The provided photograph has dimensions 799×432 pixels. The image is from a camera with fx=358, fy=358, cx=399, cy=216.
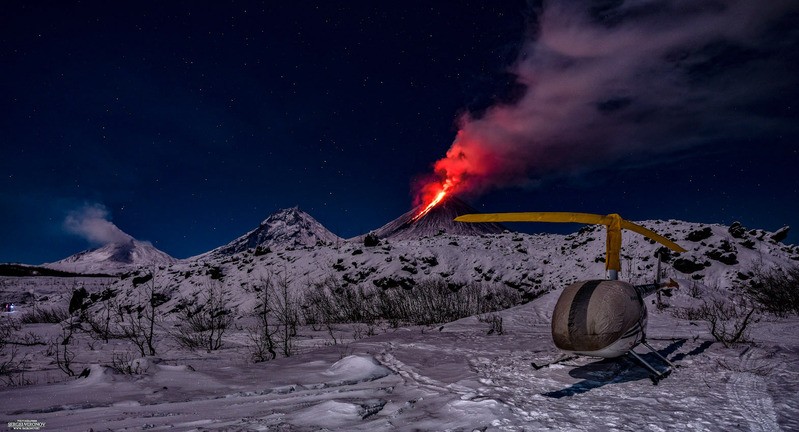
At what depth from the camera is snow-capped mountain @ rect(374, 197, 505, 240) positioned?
51.3 meters

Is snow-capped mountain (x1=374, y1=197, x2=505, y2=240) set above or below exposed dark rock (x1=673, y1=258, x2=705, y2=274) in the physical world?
above

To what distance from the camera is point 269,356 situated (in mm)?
5809

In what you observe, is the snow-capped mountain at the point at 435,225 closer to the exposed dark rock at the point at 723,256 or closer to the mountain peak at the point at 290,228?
the exposed dark rock at the point at 723,256

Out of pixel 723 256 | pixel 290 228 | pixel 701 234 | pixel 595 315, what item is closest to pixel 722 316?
pixel 595 315

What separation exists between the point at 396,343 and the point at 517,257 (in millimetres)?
15716

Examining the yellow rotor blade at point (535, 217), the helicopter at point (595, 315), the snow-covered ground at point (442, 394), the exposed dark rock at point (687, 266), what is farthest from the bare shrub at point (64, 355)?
the exposed dark rock at point (687, 266)

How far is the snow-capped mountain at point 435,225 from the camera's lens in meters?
51.3

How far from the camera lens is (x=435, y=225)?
5428 cm

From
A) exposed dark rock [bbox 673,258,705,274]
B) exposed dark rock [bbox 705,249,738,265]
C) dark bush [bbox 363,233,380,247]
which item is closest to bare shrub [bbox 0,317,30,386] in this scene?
dark bush [bbox 363,233,380,247]

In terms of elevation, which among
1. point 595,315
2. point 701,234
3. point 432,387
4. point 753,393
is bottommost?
point 432,387

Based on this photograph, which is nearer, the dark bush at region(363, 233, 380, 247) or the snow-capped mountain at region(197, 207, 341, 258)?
the dark bush at region(363, 233, 380, 247)

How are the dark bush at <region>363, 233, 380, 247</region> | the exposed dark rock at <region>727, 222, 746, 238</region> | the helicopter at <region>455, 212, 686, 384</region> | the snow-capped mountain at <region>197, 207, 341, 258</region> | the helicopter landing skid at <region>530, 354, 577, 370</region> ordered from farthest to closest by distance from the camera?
the snow-capped mountain at <region>197, 207, 341, 258</region> → the dark bush at <region>363, 233, 380, 247</region> → the exposed dark rock at <region>727, 222, 746, 238</region> → the helicopter landing skid at <region>530, 354, 577, 370</region> → the helicopter at <region>455, 212, 686, 384</region>

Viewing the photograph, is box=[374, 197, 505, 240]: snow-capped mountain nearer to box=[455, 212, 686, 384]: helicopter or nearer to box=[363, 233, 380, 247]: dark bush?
box=[363, 233, 380, 247]: dark bush

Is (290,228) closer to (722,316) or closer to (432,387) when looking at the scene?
(722,316)
